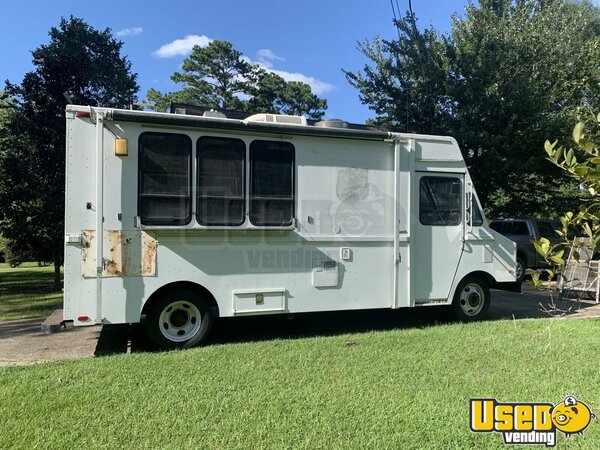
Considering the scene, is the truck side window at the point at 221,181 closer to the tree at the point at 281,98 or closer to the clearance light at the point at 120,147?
the clearance light at the point at 120,147

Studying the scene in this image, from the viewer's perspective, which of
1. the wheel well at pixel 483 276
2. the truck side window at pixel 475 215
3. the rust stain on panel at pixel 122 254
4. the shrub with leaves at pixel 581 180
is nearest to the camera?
the shrub with leaves at pixel 581 180

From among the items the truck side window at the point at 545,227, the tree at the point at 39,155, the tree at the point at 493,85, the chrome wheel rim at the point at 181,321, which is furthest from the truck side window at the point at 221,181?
the truck side window at the point at 545,227

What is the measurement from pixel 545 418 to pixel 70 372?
4361 mm

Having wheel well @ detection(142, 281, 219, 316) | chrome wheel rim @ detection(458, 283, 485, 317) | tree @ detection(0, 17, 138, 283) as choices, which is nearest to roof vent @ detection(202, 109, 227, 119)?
wheel well @ detection(142, 281, 219, 316)

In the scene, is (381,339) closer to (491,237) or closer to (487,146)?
(491,237)

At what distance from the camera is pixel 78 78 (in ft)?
42.8

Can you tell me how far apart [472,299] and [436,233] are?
1352 millimetres

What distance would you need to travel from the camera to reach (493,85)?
13.9 metres

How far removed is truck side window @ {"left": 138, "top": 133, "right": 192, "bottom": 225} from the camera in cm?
575

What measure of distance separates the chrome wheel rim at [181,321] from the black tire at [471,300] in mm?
4017

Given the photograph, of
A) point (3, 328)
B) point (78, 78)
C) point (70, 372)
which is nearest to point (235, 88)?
point (78, 78)

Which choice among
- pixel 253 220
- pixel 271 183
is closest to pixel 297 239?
pixel 253 220

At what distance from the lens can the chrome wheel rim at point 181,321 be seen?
5953 mm

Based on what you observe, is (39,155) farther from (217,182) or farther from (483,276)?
(483,276)
